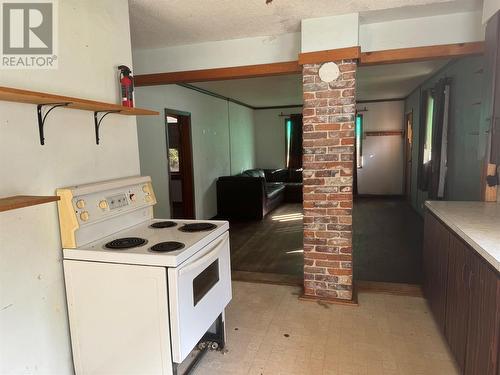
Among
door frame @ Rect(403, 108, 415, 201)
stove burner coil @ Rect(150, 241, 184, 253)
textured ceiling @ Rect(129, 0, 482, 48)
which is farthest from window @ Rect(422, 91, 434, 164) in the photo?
stove burner coil @ Rect(150, 241, 184, 253)

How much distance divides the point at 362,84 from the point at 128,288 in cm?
558

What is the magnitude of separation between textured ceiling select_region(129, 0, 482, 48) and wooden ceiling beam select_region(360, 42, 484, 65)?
26 centimetres

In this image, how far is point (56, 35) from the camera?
5.58 feet

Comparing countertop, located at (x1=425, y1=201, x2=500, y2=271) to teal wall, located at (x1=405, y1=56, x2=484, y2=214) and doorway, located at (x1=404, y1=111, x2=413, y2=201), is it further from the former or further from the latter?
doorway, located at (x1=404, y1=111, x2=413, y2=201)

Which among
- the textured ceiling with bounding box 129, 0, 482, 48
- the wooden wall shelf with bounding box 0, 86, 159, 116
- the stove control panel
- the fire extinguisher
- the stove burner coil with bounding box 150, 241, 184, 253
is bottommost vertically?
the stove burner coil with bounding box 150, 241, 184, 253

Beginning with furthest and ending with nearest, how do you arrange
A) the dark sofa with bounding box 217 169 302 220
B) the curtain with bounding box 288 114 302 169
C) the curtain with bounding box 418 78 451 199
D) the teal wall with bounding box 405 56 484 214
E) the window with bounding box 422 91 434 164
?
the curtain with bounding box 288 114 302 169, the dark sofa with bounding box 217 169 302 220, the window with bounding box 422 91 434 164, the curtain with bounding box 418 78 451 199, the teal wall with bounding box 405 56 484 214

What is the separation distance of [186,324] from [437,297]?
5.62ft

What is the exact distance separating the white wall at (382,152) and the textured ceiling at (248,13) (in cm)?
565

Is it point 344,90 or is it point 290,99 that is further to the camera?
point 290,99

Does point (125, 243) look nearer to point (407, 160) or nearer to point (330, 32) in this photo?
point (330, 32)

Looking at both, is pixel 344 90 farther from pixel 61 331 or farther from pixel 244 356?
pixel 61 331

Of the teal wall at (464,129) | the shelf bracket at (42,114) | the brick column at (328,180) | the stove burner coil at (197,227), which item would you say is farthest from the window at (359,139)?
the shelf bracket at (42,114)

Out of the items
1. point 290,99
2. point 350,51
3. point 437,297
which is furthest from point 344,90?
point 290,99

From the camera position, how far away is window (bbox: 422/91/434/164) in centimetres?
478
